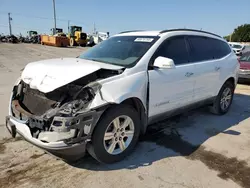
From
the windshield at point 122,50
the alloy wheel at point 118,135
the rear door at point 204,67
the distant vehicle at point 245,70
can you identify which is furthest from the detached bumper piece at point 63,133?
the distant vehicle at point 245,70

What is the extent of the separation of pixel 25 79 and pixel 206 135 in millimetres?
3226

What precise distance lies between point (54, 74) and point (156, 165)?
1837mm

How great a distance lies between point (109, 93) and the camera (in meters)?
2.93

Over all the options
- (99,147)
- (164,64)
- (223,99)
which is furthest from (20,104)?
(223,99)

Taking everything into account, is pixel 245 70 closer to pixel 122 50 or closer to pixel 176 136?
pixel 176 136

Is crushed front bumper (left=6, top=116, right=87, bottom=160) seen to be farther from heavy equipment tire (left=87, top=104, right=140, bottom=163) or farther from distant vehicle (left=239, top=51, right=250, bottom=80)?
distant vehicle (left=239, top=51, right=250, bottom=80)

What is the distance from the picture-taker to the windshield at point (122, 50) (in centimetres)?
357

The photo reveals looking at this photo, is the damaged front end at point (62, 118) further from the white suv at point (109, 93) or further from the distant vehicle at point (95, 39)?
the distant vehicle at point (95, 39)

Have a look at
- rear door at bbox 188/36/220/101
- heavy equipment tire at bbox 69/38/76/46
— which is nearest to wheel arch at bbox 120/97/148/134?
rear door at bbox 188/36/220/101

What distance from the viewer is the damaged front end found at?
2.69 metres

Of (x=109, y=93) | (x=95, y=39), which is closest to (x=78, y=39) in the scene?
(x=95, y=39)

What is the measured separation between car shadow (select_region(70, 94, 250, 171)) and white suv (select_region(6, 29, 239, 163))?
0.73 ft

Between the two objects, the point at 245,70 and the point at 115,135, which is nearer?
the point at 115,135

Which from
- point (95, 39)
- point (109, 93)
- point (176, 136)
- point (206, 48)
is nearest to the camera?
point (109, 93)
